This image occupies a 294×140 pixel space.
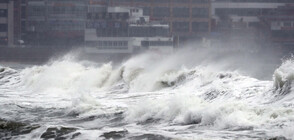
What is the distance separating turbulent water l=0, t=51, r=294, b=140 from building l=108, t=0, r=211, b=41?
85.0 metres

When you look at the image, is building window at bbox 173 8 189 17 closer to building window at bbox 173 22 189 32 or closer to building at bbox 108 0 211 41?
building at bbox 108 0 211 41

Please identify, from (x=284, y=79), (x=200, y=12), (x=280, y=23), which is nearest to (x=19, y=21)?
(x=200, y=12)

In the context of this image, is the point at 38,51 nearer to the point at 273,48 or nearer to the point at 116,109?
the point at 273,48

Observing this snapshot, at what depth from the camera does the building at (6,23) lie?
13038 centimetres

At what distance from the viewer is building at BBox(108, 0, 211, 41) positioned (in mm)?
129750

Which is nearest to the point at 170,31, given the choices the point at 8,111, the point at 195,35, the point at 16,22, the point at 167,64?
the point at 195,35

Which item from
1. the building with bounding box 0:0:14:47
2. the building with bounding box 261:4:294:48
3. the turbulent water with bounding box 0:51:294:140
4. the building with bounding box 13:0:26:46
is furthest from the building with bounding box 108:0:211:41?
the turbulent water with bounding box 0:51:294:140

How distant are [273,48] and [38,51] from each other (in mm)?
47424

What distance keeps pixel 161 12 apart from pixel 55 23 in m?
23.2

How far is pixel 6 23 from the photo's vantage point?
431ft

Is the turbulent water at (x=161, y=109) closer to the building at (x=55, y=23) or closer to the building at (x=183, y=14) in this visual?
the building at (x=183, y=14)

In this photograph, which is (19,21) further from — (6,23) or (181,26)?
(181,26)

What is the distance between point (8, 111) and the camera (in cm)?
3153

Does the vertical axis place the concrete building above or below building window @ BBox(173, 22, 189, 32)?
above
